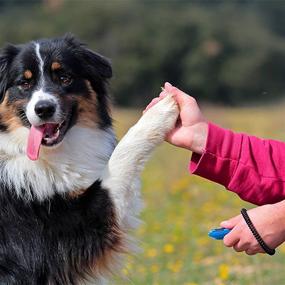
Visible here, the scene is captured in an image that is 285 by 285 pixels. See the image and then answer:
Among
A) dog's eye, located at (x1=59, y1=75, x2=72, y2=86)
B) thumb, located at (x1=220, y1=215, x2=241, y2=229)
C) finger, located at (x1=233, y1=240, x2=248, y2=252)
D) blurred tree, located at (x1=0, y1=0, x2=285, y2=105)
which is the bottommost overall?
blurred tree, located at (x1=0, y1=0, x2=285, y2=105)

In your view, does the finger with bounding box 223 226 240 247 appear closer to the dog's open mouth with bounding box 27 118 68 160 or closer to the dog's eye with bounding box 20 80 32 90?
the dog's open mouth with bounding box 27 118 68 160

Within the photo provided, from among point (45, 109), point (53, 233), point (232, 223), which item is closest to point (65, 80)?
point (45, 109)

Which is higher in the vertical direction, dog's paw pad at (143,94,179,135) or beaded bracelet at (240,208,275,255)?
dog's paw pad at (143,94,179,135)

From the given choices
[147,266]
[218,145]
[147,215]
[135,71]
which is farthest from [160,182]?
[135,71]

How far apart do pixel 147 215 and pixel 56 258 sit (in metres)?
5.67

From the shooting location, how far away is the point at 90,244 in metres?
A: 4.13

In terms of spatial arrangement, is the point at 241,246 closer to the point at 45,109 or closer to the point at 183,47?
the point at 45,109

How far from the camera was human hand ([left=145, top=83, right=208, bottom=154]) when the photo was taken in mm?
3562

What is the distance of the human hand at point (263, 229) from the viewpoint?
3.29m

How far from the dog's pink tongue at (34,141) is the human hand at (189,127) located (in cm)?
85

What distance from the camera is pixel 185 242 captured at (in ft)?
25.6

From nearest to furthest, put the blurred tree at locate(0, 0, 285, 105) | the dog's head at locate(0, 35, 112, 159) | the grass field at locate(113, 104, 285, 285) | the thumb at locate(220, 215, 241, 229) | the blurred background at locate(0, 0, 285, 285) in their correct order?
the thumb at locate(220, 215, 241, 229) → the dog's head at locate(0, 35, 112, 159) → the grass field at locate(113, 104, 285, 285) → the blurred background at locate(0, 0, 285, 285) → the blurred tree at locate(0, 0, 285, 105)

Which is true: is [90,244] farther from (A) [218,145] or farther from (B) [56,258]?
(A) [218,145]

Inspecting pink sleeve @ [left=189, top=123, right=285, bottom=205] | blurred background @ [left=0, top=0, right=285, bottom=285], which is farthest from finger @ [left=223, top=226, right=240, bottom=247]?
blurred background @ [left=0, top=0, right=285, bottom=285]
